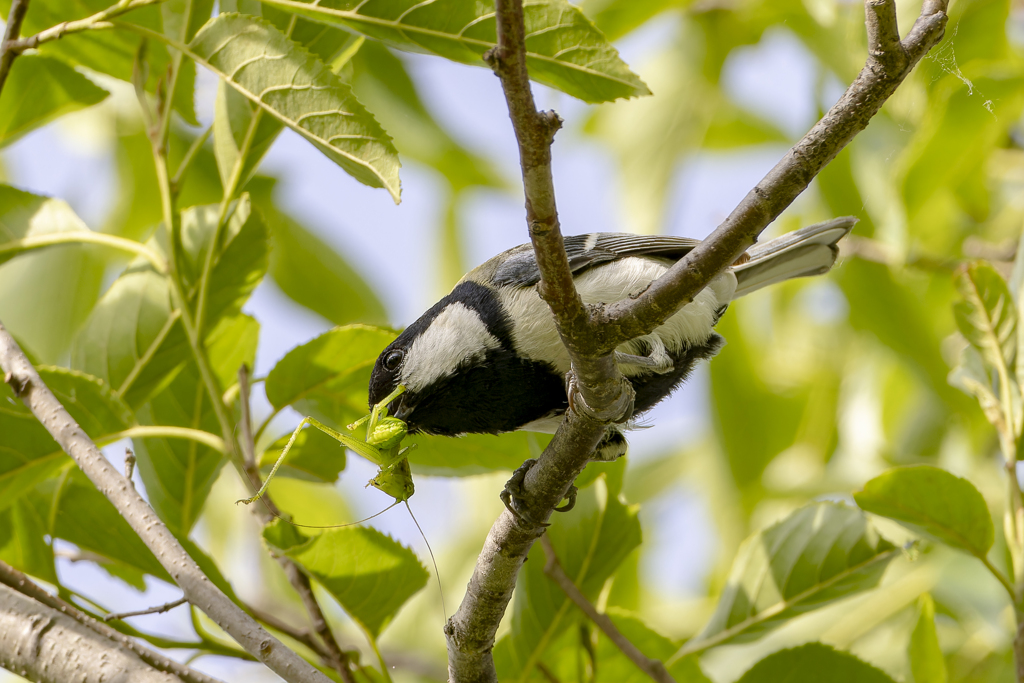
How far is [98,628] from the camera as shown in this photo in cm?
182

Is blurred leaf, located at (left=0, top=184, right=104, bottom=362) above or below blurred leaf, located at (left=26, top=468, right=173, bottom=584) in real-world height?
above

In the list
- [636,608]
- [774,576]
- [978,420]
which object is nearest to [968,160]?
[978,420]

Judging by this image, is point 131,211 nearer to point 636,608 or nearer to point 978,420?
point 636,608

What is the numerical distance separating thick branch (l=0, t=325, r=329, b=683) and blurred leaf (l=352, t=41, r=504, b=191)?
2.17 meters

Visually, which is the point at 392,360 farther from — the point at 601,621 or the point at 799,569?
the point at 799,569

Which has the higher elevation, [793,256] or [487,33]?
[487,33]

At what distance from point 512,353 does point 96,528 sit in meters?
1.21

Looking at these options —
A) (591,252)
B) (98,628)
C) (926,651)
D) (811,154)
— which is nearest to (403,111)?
(591,252)

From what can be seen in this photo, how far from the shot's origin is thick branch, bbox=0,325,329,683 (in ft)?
5.49

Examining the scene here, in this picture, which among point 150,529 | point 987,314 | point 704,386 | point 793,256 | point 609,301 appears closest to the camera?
point 150,529

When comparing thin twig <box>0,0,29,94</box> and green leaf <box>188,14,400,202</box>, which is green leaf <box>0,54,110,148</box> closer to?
thin twig <box>0,0,29,94</box>

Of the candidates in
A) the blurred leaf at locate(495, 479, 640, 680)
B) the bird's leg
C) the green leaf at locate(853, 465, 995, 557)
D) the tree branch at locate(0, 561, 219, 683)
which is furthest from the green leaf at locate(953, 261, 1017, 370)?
the tree branch at locate(0, 561, 219, 683)

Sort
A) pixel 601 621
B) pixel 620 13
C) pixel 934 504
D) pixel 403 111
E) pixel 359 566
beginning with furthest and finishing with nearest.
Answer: pixel 403 111 < pixel 620 13 < pixel 601 621 < pixel 934 504 < pixel 359 566

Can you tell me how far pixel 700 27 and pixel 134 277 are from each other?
3043mm
